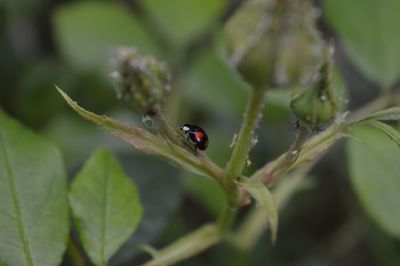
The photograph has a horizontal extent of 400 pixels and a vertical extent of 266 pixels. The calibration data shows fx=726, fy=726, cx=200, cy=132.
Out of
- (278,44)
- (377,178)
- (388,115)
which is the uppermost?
(278,44)

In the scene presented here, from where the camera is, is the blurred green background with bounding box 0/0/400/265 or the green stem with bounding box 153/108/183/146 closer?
the green stem with bounding box 153/108/183/146

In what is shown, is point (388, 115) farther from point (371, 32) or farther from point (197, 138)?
point (371, 32)

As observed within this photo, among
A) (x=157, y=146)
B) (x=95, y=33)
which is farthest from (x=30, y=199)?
(x=95, y=33)

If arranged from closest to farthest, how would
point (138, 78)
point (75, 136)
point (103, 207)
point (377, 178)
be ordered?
point (138, 78) < point (103, 207) < point (377, 178) < point (75, 136)

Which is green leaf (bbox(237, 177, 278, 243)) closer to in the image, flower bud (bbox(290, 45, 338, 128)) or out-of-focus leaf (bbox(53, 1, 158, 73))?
flower bud (bbox(290, 45, 338, 128))

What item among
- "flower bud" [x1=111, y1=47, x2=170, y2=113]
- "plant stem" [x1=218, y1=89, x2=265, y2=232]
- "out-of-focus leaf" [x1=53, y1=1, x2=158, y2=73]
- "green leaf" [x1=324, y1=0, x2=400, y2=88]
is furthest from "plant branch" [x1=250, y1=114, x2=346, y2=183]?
"out-of-focus leaf" [x1=53, y1=1, x2=158, y2=73]

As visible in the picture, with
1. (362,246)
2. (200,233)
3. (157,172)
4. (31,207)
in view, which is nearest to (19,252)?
(31,207)
